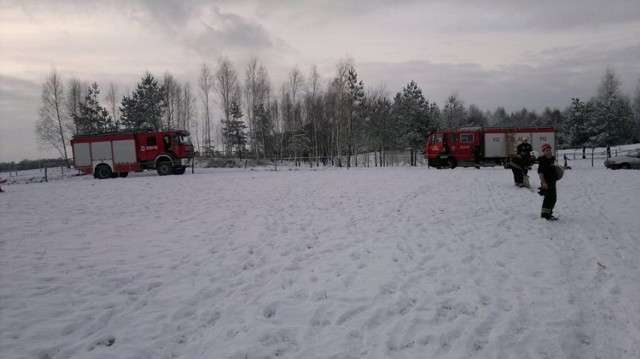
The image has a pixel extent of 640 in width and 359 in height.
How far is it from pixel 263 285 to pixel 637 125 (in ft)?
292

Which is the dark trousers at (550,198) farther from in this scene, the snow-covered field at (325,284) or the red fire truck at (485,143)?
the red fire truck at (485,143)

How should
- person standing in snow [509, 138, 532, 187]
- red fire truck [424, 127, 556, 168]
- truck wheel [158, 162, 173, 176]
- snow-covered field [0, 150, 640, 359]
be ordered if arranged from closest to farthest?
snow-covered field [0, 150, 640, 359] < person standing in snow [509, 138, 532, 187] < truck wheel [158, 162, 173, 176] < red fire truck [424, 127, 556, 168]

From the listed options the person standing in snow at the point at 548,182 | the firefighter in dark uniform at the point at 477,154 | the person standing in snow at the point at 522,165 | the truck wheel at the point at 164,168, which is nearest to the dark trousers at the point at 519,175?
the person standing in snow at the point at 522,165

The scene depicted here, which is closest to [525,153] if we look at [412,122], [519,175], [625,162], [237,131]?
[519,175]

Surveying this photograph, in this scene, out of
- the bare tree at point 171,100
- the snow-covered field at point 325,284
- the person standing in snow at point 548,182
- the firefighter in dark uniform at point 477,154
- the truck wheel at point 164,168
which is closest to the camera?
the snow-covered field at point 325,284

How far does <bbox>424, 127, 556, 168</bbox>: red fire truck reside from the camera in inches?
1052

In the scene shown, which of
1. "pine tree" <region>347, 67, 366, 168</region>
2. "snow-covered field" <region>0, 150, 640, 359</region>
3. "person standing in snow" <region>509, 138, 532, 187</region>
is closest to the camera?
"snow-covered field" <region>0, 150, 640, 359</region>

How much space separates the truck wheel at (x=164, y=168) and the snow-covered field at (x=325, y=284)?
15.9 metres

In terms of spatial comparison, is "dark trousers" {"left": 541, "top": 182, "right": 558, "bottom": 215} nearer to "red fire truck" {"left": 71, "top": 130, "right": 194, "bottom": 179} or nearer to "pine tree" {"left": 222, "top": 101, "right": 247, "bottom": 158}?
"red fire truck" {"left": 71, "top": 130, "right": 194, "bottom": 179}

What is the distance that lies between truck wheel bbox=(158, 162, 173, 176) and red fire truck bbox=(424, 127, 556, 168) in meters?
19.5

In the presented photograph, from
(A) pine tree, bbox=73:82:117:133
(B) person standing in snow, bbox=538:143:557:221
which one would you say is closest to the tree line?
(A) pine tree, bbox=73:82:117:133

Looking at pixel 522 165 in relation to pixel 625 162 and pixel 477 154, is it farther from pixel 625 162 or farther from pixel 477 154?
pixel 625 162

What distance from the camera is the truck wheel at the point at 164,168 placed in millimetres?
25578

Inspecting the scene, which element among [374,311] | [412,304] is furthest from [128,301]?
[412,304]
